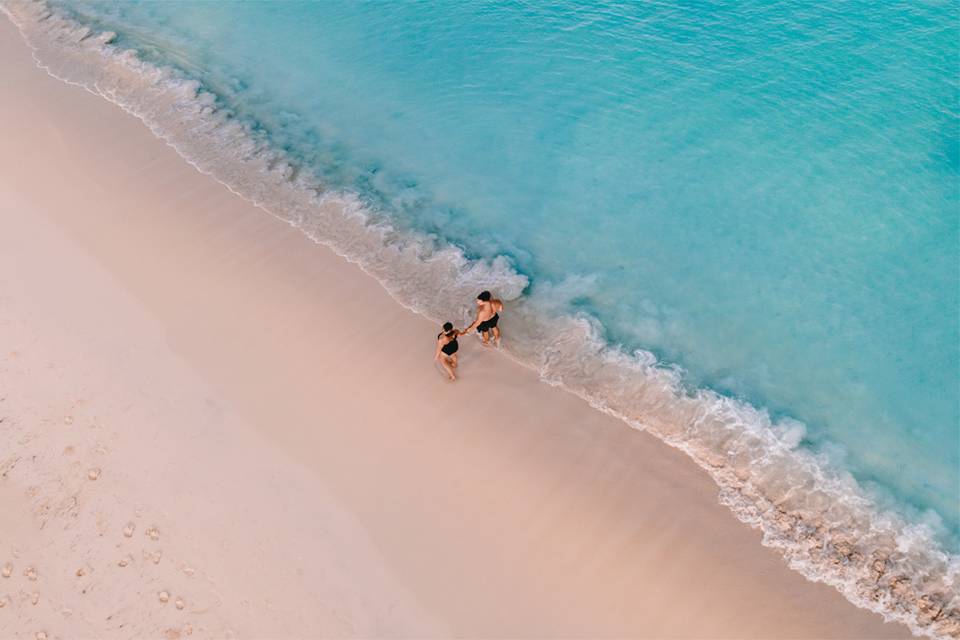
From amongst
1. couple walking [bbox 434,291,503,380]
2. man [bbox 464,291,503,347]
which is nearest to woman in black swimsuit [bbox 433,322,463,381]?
couple walking [bbox 434,291,503,380]

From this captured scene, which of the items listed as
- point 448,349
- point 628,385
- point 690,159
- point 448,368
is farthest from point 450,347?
point 690,159

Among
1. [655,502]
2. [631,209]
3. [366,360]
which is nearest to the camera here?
[655,502]

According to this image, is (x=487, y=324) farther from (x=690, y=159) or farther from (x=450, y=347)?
(x=690, y=159)

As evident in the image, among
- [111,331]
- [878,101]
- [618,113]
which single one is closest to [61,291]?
[111,331]

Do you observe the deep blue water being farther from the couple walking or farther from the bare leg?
the bare leg

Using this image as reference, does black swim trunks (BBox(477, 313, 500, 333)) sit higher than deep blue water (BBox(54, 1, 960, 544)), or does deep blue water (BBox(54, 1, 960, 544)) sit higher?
deep blue water (BBox(54, 1, 960, 544))

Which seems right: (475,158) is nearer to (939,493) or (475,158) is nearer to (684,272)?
(684,272)

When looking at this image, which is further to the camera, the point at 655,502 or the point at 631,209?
the point at 631,209
